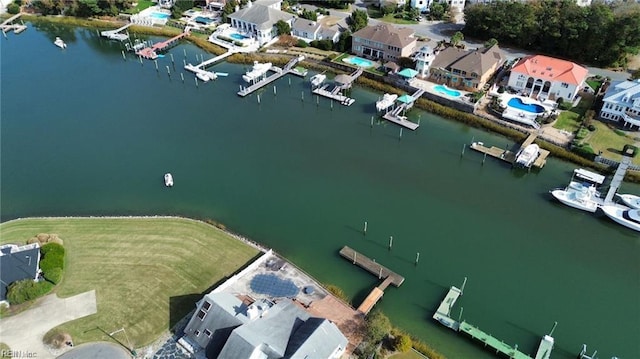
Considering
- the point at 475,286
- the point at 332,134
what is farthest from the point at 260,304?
the point at 332,134

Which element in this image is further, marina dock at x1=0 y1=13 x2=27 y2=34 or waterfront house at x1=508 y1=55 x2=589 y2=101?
marina dock at x1=0 y1=13 x2=27 y2=34

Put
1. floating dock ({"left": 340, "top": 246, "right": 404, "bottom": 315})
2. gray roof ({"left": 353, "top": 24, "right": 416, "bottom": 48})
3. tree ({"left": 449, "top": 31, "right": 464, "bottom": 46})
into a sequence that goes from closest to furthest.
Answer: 1. floating dock ({"left": 340, "top": 246, "right": 404, "bottom": 315})
2. gray roof ({"left": 353, "top": 24, "right": 416, "bottom": 48})
3. tree ({"left": 449, "top": 31, "right": 464, "bottom": 46})

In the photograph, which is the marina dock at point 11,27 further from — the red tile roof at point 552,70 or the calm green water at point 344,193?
the red tile roof at point 552,70

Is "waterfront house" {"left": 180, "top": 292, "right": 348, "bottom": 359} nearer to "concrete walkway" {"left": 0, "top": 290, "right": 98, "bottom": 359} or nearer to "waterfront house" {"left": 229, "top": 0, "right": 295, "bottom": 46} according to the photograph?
"concrete walkway" {"left": 0, "top": 290, "right": 98, "bottom": 359}

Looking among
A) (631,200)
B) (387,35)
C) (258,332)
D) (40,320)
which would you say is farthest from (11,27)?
(631,200)

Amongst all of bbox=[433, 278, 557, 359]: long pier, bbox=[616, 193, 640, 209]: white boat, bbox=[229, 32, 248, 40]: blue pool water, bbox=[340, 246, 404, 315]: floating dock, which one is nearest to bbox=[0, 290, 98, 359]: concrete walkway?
bbox=[340, 246, 404, 315]: floating dock

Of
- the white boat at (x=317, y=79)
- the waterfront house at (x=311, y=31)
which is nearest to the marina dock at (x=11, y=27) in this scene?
the waterfront house at (x=311, y=31)

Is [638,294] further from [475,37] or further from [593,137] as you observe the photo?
[475,37]
